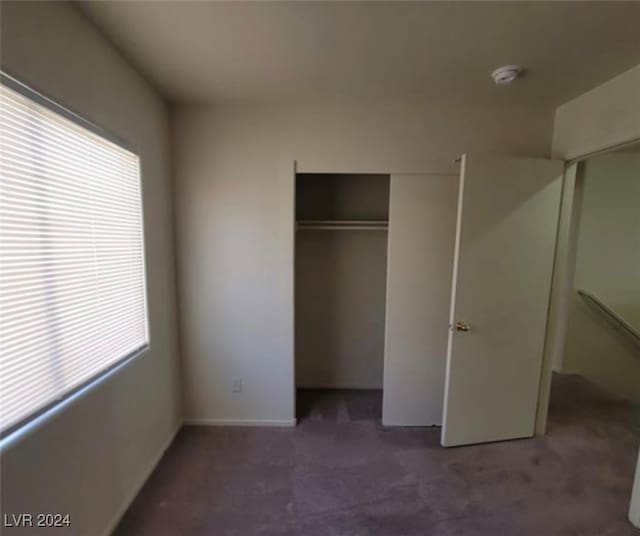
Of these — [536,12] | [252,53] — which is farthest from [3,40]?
[536,12]

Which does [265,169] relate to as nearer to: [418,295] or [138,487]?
[418,295]

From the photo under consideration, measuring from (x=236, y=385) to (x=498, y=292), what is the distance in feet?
6.82

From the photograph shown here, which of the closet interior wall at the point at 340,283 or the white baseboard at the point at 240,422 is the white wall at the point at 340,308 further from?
the white baseboard at the point at 240,422

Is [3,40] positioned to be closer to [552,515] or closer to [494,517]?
[494,517]

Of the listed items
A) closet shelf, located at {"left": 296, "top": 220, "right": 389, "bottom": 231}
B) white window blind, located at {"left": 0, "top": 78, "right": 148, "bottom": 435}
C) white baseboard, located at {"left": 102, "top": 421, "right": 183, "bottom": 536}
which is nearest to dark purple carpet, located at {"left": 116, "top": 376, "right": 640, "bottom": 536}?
white baseboard, located at {"left": 102, "top": 421, "right": 183, "bottom": 536}

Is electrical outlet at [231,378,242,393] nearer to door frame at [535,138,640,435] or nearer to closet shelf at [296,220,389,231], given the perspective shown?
closet shelf at [296,220,389,231]

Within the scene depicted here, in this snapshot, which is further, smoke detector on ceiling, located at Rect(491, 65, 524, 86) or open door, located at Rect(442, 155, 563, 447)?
open door, located at Rect(442, 155, 563, 447)

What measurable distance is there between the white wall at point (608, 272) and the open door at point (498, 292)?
1.93 meters

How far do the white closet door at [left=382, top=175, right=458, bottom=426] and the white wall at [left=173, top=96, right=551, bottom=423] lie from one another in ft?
Result: 0.41

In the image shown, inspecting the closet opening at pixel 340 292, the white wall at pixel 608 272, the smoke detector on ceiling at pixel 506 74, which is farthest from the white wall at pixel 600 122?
the white wall at pixel 608 272

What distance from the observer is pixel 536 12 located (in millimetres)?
1355

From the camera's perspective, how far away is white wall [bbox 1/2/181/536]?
3.84ft

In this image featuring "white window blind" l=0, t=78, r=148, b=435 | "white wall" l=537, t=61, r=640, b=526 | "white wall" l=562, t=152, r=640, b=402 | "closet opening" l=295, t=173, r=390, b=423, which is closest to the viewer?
"white window blind" l=0, t=78, r=148, b=435

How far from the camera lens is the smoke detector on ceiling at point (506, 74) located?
179 centimetres
